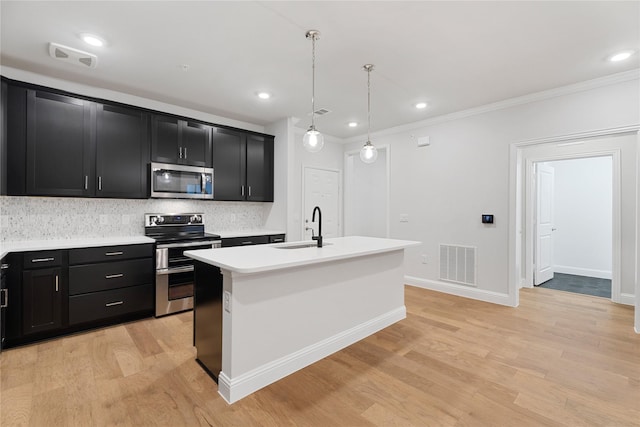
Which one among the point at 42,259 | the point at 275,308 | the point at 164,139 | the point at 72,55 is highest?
the point at 72,55

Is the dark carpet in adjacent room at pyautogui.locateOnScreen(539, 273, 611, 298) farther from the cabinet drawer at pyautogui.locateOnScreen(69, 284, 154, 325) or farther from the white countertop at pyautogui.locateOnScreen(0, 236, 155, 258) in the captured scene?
the white countertop at pyautogui.locateOnScreen(0, 236, 155, 258)

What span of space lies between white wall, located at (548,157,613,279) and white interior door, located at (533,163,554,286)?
633 millimetres

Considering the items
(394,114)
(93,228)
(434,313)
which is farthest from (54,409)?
(394,114)

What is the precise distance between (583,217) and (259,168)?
19.8 ft

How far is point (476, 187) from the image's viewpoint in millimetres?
4207

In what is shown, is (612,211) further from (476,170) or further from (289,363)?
(289,363)

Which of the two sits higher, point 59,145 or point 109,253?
point 59,145

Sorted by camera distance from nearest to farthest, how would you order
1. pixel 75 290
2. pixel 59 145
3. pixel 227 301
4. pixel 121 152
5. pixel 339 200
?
1. pixel 227 301
2. pixel 75 290
3. pixel 59 145
4. pixel 121 152
5. pixel 339 200

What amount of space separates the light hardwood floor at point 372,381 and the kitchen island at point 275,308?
12 cm

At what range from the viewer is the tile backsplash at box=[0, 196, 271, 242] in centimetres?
310

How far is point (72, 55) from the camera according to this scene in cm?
268

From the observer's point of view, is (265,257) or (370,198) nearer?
(265,257)

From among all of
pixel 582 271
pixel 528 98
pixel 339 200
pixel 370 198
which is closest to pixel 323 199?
pixel 339 200

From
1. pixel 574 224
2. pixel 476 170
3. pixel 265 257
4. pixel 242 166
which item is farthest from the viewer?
pixel 574 224
